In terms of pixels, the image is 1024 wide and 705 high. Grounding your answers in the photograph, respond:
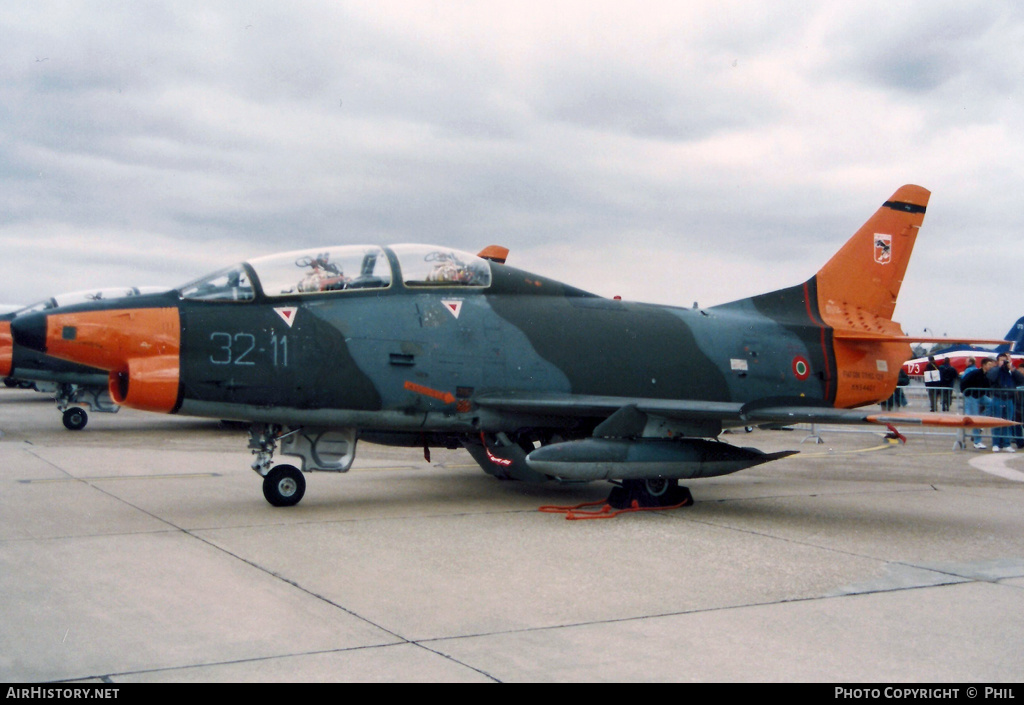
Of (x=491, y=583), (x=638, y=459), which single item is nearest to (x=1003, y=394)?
(x=638, y=459)

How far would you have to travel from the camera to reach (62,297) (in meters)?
18.6

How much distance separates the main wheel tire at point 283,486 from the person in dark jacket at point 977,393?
516 inches

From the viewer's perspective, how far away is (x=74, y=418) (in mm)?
17047

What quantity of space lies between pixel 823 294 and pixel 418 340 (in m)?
6.03

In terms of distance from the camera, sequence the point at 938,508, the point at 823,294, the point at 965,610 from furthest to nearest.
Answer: the point at 823,294 < the point at 938,508 < the point at 965,610

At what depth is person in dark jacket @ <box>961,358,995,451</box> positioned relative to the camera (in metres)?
16.4

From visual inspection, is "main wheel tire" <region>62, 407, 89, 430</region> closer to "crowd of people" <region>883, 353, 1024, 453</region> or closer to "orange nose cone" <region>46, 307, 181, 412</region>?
"orange nose cone" <region>46, 307, 181, 412</region>

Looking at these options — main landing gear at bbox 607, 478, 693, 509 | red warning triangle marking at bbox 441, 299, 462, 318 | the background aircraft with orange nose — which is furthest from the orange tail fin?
the background aircraft with orange nose

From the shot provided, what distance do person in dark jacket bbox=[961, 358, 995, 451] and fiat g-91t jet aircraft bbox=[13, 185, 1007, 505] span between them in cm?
791

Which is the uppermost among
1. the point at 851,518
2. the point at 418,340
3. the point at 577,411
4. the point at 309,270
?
the point at 309,270

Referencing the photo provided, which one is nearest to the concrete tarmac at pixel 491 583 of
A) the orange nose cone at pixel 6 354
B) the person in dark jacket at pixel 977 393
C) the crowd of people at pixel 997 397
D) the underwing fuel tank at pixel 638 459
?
the underwing fuel tank at pixel 638 459

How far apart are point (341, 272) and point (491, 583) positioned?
3.84 metres
